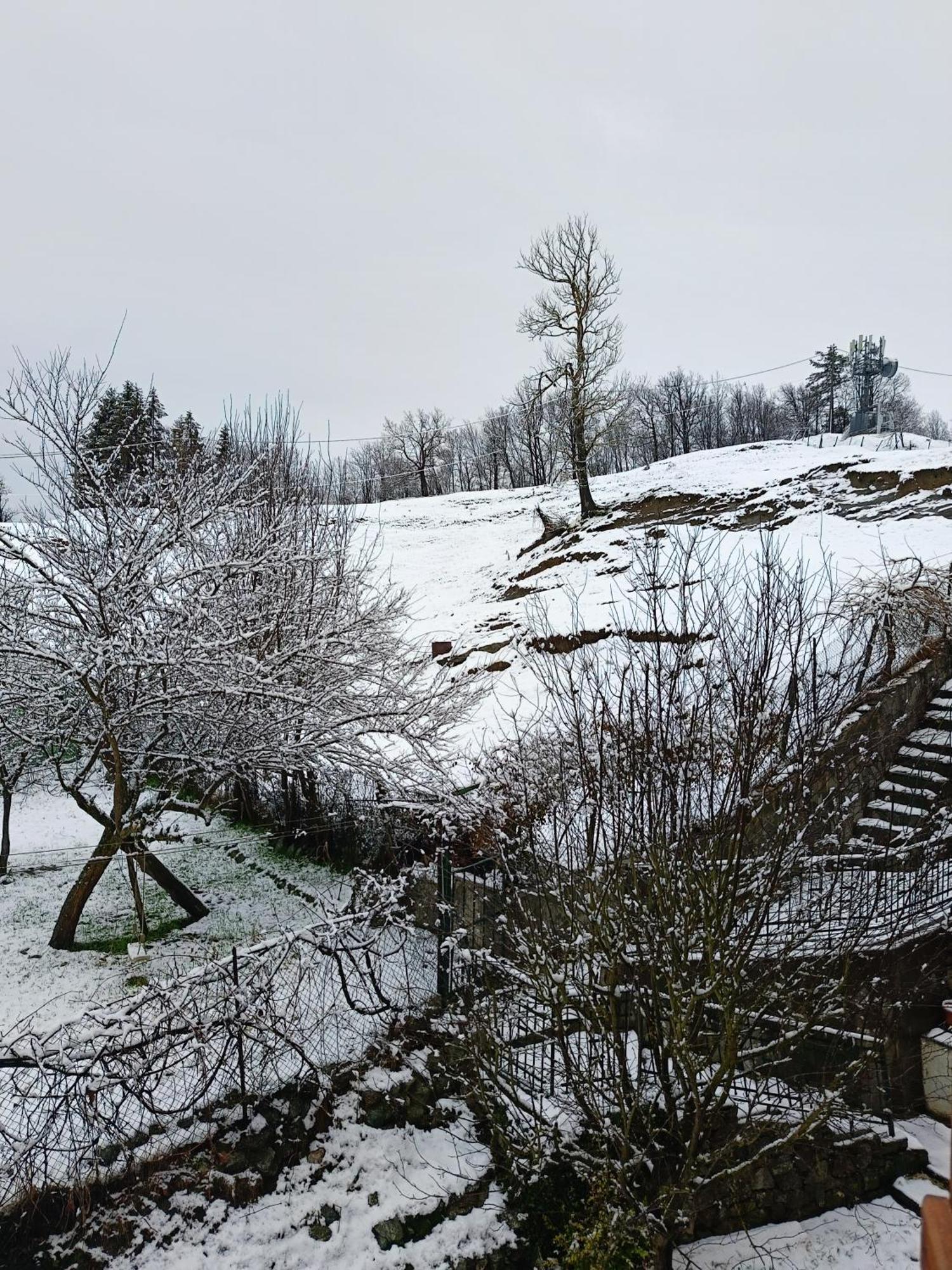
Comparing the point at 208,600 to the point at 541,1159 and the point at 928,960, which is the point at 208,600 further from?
the point at 928,960

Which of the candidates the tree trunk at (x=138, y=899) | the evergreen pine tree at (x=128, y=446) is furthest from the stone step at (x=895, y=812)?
the evergreen pine tree at (x=128, y=446)

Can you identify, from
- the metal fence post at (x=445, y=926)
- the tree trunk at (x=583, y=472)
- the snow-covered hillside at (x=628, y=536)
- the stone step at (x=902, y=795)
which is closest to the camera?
the metal fence post at (x=445, y=926)

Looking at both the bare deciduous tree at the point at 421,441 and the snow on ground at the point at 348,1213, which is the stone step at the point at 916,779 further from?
the bare deciduous tree at the point at 421,441

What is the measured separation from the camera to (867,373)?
38250mm

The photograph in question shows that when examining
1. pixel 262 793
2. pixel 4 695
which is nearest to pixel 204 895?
pixel 262 793

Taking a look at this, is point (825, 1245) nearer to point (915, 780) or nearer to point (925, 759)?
→ point (915, 780)

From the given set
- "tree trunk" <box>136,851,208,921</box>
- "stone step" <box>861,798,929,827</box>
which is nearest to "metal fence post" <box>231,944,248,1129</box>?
"tree trunk" <box>136,851,208,921</box>

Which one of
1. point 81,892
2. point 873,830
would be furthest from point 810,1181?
point 81,892

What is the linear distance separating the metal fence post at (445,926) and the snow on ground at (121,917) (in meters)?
1.39

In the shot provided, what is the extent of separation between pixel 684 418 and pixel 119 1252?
5706cm

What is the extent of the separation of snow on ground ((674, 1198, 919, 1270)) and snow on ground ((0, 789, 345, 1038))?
492 cm

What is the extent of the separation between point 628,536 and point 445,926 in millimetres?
16786

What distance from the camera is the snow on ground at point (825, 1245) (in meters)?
6.97

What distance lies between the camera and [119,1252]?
604 cm
